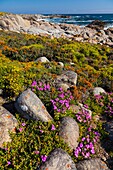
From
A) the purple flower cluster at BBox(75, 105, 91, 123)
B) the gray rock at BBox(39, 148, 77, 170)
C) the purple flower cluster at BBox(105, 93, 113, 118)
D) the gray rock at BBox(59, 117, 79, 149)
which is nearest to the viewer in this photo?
the gray rock at BBox(39, 148, 77, 170)

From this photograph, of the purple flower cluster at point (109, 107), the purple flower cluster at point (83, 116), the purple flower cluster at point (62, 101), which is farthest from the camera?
the purple flower cluster at point (109, 107)

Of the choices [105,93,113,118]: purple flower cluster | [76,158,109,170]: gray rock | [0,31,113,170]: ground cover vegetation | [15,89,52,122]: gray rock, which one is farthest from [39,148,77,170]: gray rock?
[105,93,113,118]: purple flower cluster

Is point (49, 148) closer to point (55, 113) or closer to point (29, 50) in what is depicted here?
point (55, 113)

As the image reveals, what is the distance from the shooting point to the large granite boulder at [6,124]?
25.1 ft

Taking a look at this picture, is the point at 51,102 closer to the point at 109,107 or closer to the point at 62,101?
the point at 62,101

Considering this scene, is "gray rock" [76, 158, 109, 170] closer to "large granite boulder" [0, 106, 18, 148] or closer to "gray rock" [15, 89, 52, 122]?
"gray rock" [15, 89, 52, 122]

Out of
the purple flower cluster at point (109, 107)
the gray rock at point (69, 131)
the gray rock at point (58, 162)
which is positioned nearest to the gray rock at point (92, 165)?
the gray rock at point (58, 162)

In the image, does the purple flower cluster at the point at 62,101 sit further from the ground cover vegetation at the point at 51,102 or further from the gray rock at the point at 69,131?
the gray rock at the point at 69,131

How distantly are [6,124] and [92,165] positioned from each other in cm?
313

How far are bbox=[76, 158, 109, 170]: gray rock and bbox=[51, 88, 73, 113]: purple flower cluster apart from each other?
7.84 ft

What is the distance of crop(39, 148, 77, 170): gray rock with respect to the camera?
6859mm

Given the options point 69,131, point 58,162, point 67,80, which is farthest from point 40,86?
point 58,162

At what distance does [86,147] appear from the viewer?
8.38 metres

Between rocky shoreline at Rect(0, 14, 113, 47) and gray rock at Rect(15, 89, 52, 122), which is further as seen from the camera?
rocky shoreline at Rect(0, 14, 113, 47)
